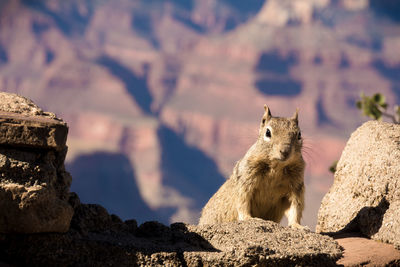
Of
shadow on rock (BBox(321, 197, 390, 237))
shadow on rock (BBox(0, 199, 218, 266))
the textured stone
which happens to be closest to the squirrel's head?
shadow on rock (BBox(321, 197, 390, 237))

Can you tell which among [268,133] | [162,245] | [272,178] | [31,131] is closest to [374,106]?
[268,133]

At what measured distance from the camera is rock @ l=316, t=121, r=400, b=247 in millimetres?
7203

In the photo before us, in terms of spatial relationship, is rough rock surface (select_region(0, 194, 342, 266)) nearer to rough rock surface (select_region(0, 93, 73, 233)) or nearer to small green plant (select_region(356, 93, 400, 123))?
rough rock surface (select_region(0, 93, 73, 233))

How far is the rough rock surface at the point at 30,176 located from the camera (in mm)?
4742

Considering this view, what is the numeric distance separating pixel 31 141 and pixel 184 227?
227 cm

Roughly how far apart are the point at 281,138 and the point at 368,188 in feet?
4.99

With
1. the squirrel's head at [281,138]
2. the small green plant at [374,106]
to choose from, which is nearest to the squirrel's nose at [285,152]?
the squirrel's head at [281,138]

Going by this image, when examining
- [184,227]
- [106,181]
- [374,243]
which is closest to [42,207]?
[184,227]

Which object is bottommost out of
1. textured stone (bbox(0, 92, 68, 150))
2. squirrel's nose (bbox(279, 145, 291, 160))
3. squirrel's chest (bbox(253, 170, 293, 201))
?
textured stone (bbox(0, 92, 68, 150))

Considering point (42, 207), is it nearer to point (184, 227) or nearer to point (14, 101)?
point (14, 101)

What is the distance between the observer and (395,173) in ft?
24.0

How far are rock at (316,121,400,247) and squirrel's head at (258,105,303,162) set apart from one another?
111 centimetres

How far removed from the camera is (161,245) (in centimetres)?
567

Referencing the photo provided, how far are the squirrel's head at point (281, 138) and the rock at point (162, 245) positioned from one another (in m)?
1.16
